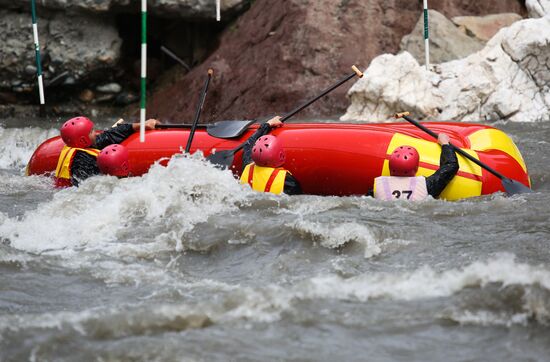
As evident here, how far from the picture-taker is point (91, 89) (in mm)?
11875

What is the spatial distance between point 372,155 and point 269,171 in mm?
716

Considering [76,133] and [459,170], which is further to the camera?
[76,133]

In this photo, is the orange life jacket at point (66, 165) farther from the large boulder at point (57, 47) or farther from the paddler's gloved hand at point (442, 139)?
A: the large boulder at point (57, 47)

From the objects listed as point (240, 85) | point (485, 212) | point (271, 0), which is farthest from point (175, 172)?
point (271, 0)

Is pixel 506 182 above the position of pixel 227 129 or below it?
below

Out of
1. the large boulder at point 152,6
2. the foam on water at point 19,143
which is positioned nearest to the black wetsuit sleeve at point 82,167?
the foam on water at point 19,143

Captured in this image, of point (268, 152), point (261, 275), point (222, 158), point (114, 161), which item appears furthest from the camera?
point (222, 158)

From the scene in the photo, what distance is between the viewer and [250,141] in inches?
265

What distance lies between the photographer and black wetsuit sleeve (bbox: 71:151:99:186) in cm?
694

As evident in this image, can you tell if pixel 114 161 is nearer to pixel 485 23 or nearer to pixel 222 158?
pixel 222 158

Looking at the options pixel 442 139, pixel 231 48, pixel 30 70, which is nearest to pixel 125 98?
pixel 30 70

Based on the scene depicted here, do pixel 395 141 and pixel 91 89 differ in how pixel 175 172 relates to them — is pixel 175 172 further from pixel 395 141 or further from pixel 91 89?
pixel 91 89

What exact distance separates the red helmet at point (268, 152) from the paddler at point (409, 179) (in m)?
0.70

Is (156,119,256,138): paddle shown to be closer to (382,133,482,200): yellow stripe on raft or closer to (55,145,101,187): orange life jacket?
(55,145,101,187): orange life jacket
